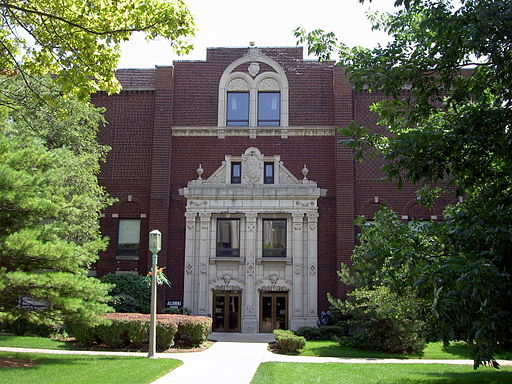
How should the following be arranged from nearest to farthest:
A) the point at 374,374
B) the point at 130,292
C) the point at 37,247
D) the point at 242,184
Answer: the point at 37,247 < the point at 374,374 < the point at 130,292 < the point at 242,184

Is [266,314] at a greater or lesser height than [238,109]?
lesser

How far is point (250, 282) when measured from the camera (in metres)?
29.0

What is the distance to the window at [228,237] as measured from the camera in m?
29.8

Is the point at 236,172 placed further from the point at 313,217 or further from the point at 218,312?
the point at 218,312

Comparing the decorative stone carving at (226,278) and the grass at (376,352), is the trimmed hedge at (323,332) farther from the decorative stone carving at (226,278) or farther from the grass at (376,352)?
the decorative stone carving at (226,278)

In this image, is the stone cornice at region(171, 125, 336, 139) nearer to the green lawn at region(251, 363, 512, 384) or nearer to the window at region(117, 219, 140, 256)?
the window at region(117, 219, 140, 256)

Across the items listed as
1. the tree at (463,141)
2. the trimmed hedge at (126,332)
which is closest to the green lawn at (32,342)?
the trimmed hedge at (126,332)

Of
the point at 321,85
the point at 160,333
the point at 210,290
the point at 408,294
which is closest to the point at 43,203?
the point at 160,333

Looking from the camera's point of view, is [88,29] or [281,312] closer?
[88,29]

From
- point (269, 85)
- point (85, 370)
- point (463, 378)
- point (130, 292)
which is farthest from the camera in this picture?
point (269, 85)

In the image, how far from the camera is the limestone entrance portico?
28.9 m

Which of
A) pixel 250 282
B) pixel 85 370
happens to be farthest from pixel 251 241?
pixel 85 370

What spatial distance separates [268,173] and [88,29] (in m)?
21.1

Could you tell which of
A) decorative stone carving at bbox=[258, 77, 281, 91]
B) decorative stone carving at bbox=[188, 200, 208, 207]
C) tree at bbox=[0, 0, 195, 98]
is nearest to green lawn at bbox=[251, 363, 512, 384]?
tree at bbox=[0, 0, 195, 98]
